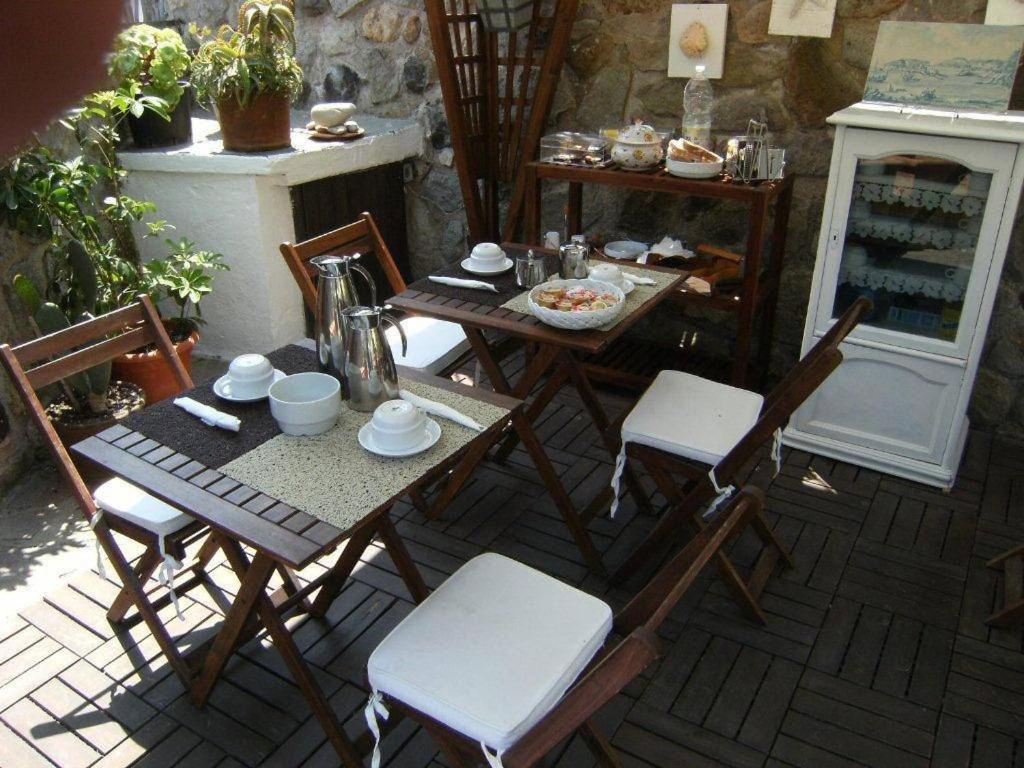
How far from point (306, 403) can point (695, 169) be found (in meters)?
2.02

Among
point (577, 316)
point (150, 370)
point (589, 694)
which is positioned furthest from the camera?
point (150, 370)

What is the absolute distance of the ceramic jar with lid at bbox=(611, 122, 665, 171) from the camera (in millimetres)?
3604

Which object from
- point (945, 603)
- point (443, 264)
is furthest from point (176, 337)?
point (945, 603)

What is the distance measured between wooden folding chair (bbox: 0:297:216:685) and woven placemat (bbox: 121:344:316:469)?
19 centimetres

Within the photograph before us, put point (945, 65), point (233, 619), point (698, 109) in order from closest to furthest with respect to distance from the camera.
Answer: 1. point (233, 619)
2. point (945, 65)
3. point (698, 109)

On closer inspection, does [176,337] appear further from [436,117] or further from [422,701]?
[422,701]

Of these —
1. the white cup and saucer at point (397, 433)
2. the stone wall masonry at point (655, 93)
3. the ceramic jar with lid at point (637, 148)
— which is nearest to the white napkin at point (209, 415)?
the white cup and saucer at point (397, 433)

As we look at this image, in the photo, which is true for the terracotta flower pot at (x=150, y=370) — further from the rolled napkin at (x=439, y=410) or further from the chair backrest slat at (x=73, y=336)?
the rolled napkin at (x=439, y=410)

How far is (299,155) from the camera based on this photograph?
399 centimetres

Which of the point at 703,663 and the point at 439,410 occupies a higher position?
the point at 439,410

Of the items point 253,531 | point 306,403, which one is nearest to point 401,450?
point 306,403

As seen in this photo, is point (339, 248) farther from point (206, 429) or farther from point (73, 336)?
point (206, 429)

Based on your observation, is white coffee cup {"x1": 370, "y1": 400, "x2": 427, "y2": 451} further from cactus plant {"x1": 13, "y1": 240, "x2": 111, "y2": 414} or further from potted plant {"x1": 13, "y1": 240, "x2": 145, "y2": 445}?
potted plant {"x1": 13, "y1": 240, "x2": 145, "y2": 445}

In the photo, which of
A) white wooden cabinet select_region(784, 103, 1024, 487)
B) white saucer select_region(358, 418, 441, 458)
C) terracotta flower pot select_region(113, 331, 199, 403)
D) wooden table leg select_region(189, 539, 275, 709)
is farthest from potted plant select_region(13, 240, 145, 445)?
white wooden cabinet select_region(784, 103, 1024, 487)
